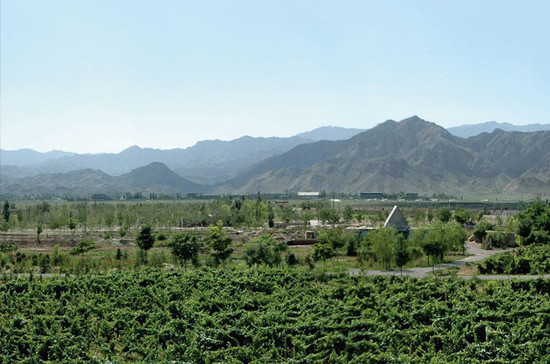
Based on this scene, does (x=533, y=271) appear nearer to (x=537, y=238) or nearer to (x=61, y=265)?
(x=537, y=238)

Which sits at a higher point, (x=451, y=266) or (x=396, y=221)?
(x=396, y=221)

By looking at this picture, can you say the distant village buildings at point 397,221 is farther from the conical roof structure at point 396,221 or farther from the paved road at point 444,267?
the paved road at point 444,267

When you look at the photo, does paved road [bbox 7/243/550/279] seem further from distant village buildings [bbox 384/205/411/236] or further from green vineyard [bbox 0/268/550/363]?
distant village buildings [bbox 384/205/411/236]

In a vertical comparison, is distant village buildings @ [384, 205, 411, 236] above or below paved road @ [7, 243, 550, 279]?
above

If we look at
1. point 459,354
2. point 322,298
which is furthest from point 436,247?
point 459,354

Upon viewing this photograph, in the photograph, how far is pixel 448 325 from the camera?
23859mm

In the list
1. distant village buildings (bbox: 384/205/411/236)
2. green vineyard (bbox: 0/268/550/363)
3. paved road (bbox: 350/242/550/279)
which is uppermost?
distant village buildings (bbox: 384/205/411/236)

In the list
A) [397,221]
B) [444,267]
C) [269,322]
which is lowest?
[444,267]

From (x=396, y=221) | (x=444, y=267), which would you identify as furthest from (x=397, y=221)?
(x=444, y=267)

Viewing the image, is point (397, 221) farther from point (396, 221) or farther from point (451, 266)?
point (451, 266)

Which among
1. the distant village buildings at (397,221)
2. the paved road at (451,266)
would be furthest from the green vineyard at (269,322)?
the distant village buildings at (397,221)

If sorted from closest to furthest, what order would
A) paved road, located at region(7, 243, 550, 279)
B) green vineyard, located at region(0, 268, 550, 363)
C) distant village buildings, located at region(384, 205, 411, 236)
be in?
green vineyard, located at region(0, 268, 550, 363) < paved road, located at region(7, 243, 550, 279) < distant village buildings, located at region(384, 205, 411, 236)

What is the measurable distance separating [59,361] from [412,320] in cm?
1508

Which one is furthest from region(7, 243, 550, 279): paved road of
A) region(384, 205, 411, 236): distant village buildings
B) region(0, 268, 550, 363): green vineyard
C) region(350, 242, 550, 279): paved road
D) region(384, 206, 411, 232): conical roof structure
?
region(384, 206, 411, 232): conical roof structure
